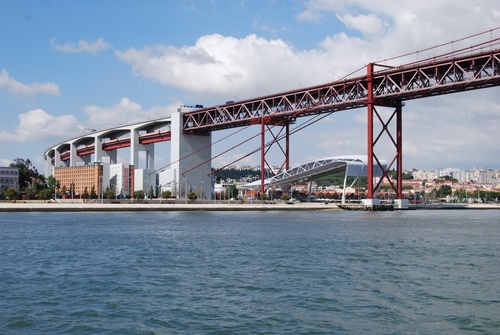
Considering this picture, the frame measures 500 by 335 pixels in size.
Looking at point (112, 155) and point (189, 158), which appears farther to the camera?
point (112, 155)

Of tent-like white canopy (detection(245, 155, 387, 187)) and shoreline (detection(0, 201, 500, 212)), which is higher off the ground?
tent-like white canopy (detection(245, 155, 387, 187))

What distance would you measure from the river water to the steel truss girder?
111 feet

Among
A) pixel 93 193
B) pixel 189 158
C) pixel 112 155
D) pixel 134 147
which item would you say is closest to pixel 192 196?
pixel 189 158

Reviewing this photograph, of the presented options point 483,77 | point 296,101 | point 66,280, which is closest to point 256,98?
point 296,101

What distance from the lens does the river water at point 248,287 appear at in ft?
45.7

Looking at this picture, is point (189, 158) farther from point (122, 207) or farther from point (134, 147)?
point (122, 207)

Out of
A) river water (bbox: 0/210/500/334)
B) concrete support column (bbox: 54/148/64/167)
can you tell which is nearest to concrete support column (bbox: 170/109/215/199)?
concrete support column (bbox: 54/148/64/167)

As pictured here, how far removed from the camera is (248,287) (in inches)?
720

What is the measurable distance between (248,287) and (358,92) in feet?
193

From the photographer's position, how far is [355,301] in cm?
1633

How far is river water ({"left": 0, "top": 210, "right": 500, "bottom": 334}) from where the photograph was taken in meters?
13.9

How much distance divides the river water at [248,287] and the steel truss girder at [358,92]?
33818mm

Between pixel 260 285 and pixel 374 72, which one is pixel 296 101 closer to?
pixel 374 72

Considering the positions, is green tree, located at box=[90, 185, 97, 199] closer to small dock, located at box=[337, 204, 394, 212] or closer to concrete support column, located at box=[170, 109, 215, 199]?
concrete support column, located at box=[170, 109, 215, 199]
